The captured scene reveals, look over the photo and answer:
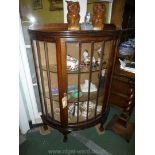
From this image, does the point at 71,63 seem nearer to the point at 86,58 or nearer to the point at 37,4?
the point at 86,58

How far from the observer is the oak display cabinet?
120 cm

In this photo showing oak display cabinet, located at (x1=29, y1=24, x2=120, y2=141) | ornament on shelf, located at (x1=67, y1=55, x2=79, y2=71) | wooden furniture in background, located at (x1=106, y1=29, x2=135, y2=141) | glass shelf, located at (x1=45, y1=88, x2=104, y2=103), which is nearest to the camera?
oak display cabinet, located at (x1=29, y1=24, x2=120, y2=141)

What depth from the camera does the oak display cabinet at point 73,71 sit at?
1.20 metres

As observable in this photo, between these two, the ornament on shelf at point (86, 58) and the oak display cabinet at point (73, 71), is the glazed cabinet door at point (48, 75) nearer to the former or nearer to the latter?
the oak display cabinet at point (73, 71)

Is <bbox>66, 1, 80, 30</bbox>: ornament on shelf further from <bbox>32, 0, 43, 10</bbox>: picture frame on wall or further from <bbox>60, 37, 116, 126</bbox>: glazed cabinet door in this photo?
<bbox>32, 0, 43, 10</bbox>: picture frame on wall

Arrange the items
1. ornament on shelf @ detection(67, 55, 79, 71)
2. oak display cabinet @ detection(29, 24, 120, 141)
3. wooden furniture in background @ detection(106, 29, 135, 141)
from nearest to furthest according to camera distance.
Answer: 1. oak display cabinet @ detection(29, 24, 120, 141)
2. ornament on shelf @ detection(67, 55, 79, 71)
3. wooden furniture in background @ detection(106, 29, 135, 141)

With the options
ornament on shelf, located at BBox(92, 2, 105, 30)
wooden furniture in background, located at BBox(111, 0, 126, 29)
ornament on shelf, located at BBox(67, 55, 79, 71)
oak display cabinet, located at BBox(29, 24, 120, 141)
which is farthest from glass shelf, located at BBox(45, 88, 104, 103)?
wooden furniture in background, located at BBox(111, 0, 126, 29)

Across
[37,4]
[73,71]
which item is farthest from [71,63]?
[37,4]

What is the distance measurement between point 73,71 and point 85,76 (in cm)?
13

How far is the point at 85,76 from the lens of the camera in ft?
4.66
